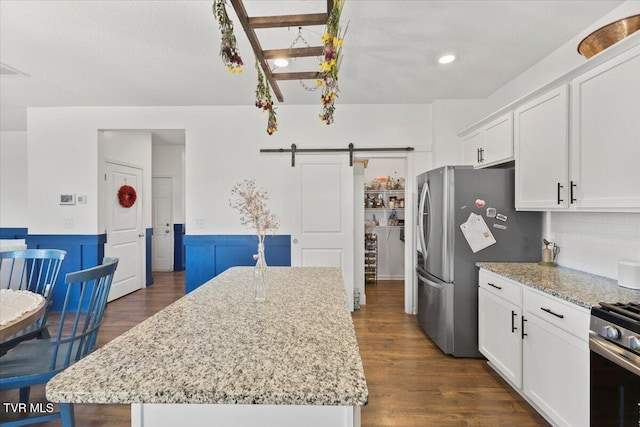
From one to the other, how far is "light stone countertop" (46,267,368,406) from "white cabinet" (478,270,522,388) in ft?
4.69

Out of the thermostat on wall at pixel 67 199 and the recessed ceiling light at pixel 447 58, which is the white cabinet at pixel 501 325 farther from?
the thermostat on wall at pixel 67 199

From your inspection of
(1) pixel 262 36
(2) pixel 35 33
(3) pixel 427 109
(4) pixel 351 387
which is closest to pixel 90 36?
(2) pixel 35 33

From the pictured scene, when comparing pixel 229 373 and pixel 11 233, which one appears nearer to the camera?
pixel 229 373

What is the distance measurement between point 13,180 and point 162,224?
A: 7.49 ft

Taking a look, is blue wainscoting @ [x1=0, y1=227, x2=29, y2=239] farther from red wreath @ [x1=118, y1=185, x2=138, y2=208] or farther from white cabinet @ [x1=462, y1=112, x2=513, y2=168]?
white cabinet @ [x1=462, y1=112, x2=513, y2=168]

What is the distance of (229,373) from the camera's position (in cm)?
79

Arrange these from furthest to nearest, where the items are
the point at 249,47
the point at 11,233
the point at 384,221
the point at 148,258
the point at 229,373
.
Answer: the point at 384,221
the point at 148,258
the point at 11,233
the point at 249,47
the point at 229,373

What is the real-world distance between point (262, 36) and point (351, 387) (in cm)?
242

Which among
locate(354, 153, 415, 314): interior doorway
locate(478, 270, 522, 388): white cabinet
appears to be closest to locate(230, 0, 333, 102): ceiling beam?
locate(478, 270, 522, 388): white cabinet

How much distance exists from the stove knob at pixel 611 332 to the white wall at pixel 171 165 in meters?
6.23

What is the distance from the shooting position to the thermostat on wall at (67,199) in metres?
3.85

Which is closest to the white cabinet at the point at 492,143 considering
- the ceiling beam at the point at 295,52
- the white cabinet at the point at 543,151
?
the white cabinet at the point at 543,151

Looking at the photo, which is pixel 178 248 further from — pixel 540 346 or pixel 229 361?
pixel 540 346

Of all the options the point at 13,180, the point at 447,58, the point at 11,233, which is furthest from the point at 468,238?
the point at 13,180
